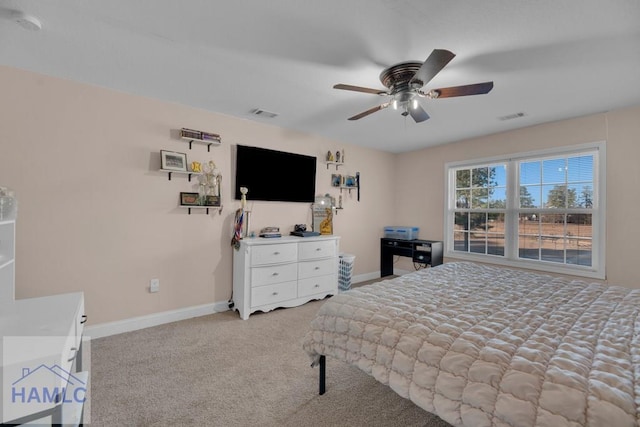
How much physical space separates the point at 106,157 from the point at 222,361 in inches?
85.9

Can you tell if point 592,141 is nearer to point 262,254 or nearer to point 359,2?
point 359,2

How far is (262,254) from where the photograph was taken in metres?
3.22

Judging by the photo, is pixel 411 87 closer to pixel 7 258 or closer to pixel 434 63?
pixel 434 63

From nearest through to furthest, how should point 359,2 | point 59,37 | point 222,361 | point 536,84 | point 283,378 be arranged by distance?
1. point 359,2
2. point 59,37
3. point 283,378
4. point 222,361
5. point 536,84

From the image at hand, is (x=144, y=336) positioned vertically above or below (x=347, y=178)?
below

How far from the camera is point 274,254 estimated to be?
10.8ft

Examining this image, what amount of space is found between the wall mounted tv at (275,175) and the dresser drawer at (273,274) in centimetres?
92

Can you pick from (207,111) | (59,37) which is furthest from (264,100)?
(59,37)

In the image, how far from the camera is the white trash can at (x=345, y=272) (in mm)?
4172

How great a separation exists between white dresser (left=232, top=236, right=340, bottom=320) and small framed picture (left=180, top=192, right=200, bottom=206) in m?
0.67

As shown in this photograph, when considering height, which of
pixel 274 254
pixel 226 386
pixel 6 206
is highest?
pixel 6 206

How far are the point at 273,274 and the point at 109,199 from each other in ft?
5.97

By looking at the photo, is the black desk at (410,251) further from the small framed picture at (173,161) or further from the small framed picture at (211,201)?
the small framed picture at (173,161)

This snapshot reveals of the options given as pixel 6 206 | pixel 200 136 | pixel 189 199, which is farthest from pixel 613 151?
pixel 6 206
